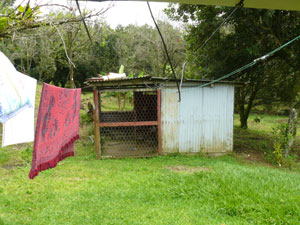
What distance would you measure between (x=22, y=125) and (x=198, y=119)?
5.41 meters

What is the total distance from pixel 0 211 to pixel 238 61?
8.33m

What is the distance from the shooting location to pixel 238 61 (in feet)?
29.2

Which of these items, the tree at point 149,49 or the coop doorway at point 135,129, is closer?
the coop doorway at point 135,129

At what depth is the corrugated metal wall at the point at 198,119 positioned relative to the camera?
7035 millimetres

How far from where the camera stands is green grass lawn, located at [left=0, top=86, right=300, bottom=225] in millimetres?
3344

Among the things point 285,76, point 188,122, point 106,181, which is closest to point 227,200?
point 106,181

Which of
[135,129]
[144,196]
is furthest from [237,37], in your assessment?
[144,196]

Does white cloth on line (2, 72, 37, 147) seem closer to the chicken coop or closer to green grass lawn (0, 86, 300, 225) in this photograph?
green grass lawn (0, 86, 300, 225)

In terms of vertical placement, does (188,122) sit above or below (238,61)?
below

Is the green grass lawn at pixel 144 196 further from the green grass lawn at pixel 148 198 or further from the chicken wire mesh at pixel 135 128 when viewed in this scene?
the chicken wire mesh at pixel 135 128

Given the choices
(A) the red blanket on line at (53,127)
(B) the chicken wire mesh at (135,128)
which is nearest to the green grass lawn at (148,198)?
(A) the red blanket on line at (53,127)

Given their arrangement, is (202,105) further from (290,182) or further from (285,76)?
(285,76)

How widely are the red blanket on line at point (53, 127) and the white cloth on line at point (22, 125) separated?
187 millimetres

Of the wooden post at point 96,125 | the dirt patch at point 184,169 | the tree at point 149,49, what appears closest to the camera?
the dirt patch at point 184,169
